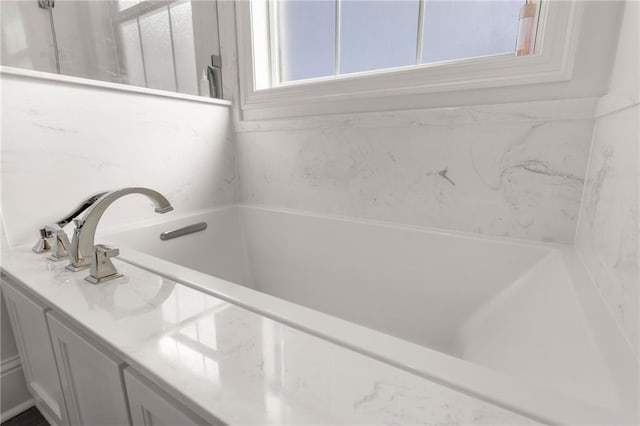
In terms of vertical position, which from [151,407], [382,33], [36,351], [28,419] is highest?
[382,33]

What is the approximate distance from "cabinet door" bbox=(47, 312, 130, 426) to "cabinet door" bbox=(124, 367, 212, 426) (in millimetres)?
29

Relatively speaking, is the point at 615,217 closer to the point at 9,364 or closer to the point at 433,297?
the point at 433,297

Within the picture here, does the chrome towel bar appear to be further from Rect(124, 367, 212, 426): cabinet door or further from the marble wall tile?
the marble wall tile

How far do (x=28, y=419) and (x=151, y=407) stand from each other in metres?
0.88

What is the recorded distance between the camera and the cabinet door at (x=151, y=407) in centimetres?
42

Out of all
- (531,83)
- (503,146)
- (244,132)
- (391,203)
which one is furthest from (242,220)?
(531,83)

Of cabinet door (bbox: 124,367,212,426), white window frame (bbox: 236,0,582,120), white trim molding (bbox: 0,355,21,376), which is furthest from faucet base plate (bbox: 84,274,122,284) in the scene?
white window frame (bbox: 236,0,582,120)

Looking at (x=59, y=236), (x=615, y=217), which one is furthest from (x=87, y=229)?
(x=615, y=217)

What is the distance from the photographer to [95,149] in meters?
1.10

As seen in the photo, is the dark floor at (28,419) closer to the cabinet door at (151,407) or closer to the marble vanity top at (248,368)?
the marble vanity top at (248,368)

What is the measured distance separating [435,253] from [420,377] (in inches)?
28.4

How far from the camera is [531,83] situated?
0.93 m

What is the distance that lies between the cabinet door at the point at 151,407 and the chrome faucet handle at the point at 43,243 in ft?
2.18

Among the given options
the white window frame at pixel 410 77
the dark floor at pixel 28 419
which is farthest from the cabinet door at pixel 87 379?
the white window frame at pixel 410 77
